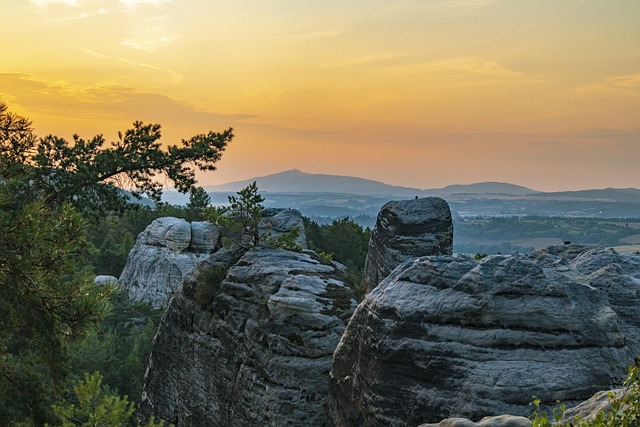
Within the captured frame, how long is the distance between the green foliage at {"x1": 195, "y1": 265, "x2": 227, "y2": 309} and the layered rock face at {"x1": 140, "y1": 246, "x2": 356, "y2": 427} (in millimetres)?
49

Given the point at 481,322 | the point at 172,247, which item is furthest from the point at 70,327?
the point at 172,247

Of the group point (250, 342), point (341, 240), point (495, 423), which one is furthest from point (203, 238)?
point (495, 423)

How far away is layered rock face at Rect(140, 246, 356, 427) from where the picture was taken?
2066 centimetres

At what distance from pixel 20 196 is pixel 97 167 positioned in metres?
3.92

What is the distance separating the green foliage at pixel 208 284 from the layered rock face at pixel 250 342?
1.9 inches

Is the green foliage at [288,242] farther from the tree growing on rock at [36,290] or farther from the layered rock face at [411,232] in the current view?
the layered rock face at [411,232]

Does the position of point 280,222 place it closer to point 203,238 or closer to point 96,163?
point 96,163

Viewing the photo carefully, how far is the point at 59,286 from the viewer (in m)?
16.8

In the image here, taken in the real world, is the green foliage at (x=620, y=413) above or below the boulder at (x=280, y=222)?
below

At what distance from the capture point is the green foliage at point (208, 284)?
25656mm

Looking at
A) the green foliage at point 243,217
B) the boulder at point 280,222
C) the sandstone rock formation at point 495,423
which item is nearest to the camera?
the sandstone rock formation at point 495,423

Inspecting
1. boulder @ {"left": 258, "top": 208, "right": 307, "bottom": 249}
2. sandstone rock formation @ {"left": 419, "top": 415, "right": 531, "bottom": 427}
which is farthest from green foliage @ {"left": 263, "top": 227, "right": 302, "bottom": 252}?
sandstone rock formation @ {"left": 419, "top": 415, "right": 531, "bottom": 427}

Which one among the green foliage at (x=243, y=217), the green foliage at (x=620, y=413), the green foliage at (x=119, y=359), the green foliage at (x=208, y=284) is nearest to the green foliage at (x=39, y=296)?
the green foliage at (x=208, y=284)

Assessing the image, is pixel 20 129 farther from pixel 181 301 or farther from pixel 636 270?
pixel 636 270
